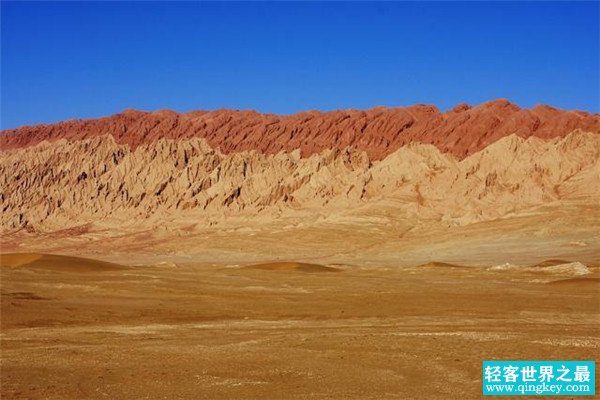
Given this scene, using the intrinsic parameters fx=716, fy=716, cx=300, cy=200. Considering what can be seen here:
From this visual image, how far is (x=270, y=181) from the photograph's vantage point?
294ft

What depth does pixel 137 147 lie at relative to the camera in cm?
10188

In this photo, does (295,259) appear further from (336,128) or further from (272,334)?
(272,334)

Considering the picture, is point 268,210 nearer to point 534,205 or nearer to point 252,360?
point 534,205

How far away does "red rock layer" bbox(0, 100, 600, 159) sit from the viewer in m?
83.8

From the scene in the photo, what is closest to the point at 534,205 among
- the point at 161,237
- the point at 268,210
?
the point at 268,210

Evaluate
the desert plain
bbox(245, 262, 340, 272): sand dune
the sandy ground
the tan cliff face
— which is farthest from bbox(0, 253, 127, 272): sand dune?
the tan cliff face

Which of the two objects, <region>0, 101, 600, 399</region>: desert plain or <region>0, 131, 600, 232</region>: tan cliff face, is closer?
<region>0, 101, 600, 399</region>: desert plain

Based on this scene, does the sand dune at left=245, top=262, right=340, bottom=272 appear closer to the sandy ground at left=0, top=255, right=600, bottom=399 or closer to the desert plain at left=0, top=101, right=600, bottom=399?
the desert plain at left=0, top=101, right=600, bottom=399

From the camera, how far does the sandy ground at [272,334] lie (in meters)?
11.9

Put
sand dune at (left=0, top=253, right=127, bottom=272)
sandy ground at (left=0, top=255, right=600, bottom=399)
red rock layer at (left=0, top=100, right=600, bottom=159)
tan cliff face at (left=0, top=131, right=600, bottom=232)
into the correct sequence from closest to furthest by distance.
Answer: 1. sandy ground at (left=0, top=255, right=600, bottom=399)
2. sand dune at (left=0, top=253, right=127, bottom=272)
3. tan cliff face at (left=0, top=131, right=600, bottom=232)
4. red rock layer at (left=0, top=100, right=600, bottom=159)

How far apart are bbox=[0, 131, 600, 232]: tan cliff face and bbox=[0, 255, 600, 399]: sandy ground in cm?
4398

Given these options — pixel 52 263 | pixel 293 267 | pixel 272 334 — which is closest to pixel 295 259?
pixel 293 267

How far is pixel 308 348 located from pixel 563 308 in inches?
485

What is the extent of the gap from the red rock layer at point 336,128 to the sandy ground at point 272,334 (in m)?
52.7
